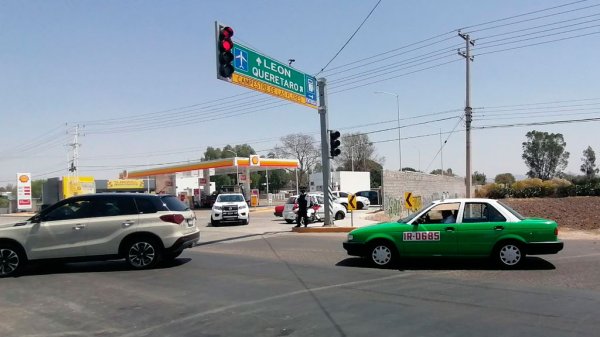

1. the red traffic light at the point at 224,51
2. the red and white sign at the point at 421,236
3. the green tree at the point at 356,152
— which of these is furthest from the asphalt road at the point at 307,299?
the green tree at the point at 356,152

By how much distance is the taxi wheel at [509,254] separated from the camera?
9820mm

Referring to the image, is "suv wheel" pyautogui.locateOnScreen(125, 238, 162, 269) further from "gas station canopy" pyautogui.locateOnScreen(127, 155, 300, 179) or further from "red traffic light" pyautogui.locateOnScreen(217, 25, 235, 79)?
"gas station canopy" pyautogui.locateOnScreen(127, 155, 300, 179)

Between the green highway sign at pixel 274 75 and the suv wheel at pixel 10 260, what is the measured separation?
891 cm

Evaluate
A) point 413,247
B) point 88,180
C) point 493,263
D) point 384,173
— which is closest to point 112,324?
point 413,247

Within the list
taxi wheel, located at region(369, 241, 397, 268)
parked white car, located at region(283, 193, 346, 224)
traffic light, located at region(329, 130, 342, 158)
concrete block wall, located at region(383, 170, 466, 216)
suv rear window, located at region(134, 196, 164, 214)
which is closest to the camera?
taxi wheel, located at region(369, 241, 397, 268)

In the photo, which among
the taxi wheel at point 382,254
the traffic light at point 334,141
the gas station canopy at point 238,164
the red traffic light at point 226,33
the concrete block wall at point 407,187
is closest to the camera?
the taxi wheel at point 382,254

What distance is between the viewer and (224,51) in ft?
50.2

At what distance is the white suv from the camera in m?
10.5

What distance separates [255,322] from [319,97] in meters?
16.7

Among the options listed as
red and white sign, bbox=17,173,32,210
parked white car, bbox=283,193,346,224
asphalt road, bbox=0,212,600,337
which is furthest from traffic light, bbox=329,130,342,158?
red and white sign, bbox=17,173,32,210

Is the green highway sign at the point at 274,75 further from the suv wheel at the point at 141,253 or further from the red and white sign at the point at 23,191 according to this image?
the red and white sign at the point at 23,191

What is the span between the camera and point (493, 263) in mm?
10406

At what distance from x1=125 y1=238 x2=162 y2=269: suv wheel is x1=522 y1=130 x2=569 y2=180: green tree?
129344 millimetres

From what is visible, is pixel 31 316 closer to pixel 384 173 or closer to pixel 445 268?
pixel 445 268
